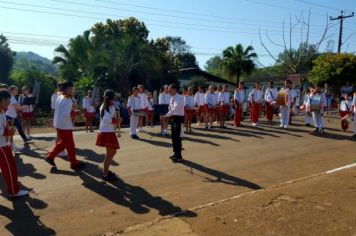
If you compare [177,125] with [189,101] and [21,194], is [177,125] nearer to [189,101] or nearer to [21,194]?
[21,194]

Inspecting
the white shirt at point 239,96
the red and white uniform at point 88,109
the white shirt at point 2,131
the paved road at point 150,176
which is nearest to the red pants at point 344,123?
the paved road at point 150,176

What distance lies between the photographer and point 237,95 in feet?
62.8

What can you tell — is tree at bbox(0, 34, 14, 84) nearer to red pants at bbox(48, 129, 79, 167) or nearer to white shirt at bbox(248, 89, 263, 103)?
white shirt at bbox(248, 89, 263, 103)

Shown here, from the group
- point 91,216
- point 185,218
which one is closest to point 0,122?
point 91,216

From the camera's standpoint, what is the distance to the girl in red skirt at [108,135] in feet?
29.1

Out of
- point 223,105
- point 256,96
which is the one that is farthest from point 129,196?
point 256,96

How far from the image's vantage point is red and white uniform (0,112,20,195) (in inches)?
296

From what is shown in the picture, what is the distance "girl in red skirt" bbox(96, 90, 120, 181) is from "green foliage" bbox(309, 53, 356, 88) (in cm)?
3237

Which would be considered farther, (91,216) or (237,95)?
(237,95)

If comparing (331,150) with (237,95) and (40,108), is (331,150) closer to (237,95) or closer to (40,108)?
(237,95)

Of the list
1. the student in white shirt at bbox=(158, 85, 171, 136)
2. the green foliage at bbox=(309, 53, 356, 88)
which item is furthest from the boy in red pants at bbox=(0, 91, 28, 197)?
the green foliage at bbox=(309, 53, 356, 88)

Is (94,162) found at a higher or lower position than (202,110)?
lower

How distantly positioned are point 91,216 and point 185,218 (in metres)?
1.45

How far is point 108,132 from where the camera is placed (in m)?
8.95
